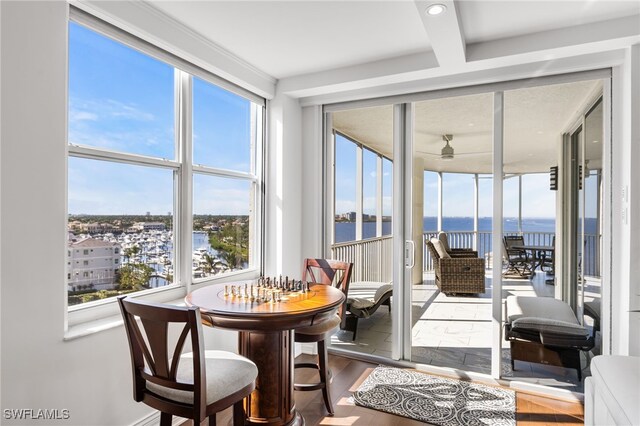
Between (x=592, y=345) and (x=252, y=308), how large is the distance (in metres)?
2.75

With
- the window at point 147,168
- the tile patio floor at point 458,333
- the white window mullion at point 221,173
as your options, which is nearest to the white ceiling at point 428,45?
the window at point 147,168

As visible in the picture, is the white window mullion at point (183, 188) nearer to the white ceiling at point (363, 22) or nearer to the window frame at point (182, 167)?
the window frame at point (182, 167)

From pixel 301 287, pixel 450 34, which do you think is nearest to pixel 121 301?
pixel 301 287

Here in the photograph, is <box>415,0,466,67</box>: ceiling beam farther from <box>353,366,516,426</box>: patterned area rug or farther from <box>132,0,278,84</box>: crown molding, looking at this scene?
<box>353,366,516,426</box>: patterned area rug

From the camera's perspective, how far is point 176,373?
5.75 ft

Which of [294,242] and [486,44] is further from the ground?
[486,44]

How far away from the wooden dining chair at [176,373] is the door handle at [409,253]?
80.3 inches

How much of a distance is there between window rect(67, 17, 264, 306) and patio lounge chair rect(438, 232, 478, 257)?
75.8 inches

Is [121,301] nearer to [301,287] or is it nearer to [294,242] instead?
[301,287]

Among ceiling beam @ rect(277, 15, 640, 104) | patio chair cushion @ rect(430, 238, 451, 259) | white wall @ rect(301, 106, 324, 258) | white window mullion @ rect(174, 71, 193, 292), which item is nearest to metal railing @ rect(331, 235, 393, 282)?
white wall @ rect(301, 106, 324, 258)

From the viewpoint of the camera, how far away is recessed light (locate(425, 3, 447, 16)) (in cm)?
211

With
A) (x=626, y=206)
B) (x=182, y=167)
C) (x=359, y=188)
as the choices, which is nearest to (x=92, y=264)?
(x=182, y=167)

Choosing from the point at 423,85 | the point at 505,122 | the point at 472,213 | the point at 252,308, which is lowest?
the point at 252,308

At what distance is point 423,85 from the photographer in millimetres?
3334
